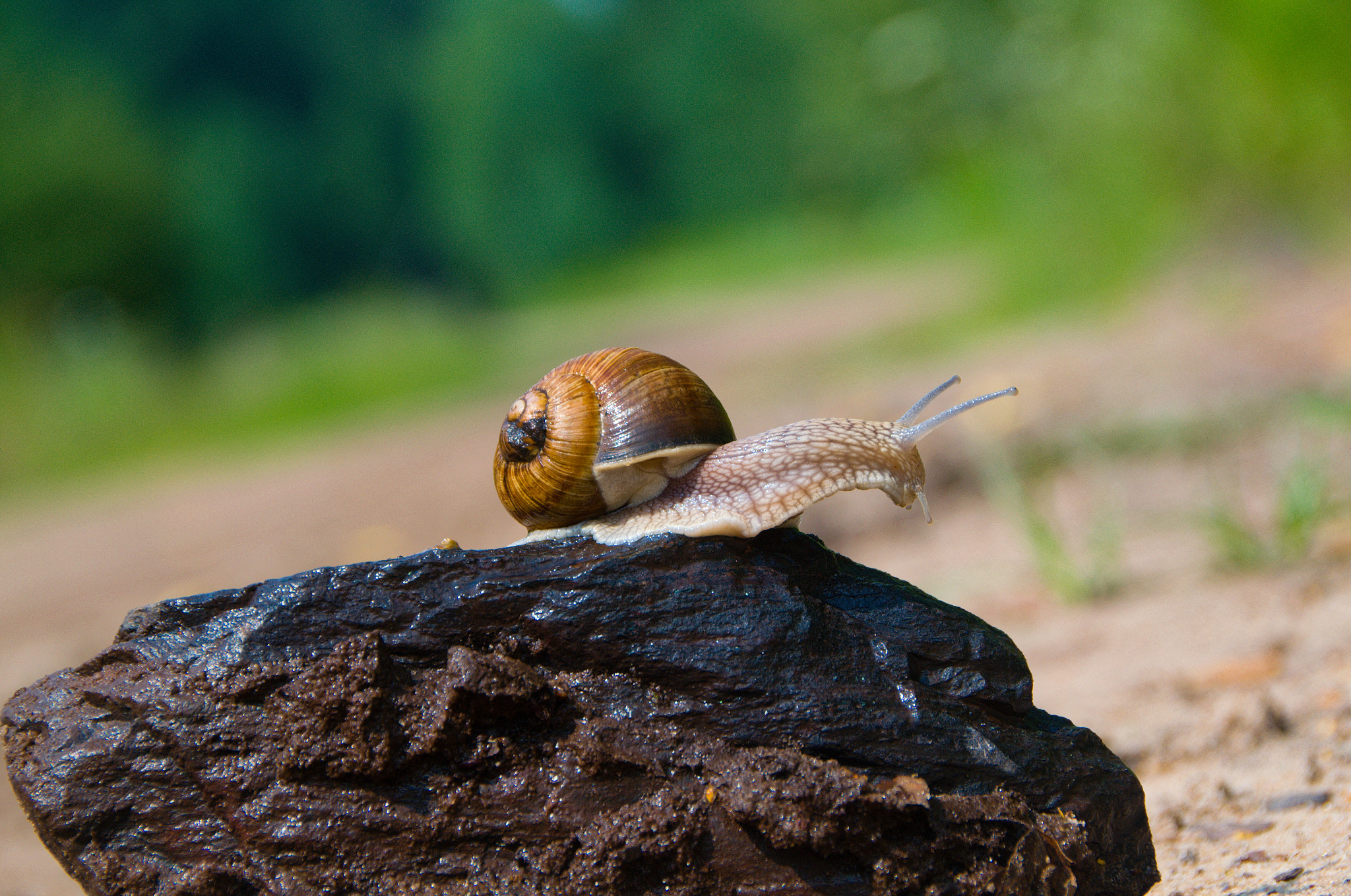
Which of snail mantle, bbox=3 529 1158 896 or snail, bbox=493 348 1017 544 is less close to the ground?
snail, bbox=493 348 1017 544

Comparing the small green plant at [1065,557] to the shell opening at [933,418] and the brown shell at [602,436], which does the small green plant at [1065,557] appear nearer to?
the shell opening at [933,418]

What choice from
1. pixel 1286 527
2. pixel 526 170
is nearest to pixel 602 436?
pixel 1286 527

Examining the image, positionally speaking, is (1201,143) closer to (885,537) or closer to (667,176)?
(885,537)

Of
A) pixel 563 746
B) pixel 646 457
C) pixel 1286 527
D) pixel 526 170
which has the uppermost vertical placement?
pixel 526 170

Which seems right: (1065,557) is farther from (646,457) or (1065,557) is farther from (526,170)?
(526,170)

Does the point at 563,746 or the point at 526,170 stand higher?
the point at 526,170

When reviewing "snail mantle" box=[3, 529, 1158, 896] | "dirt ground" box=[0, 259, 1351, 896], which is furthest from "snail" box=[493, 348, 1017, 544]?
"dirt ground" box=[0, 259, 1351, 896]

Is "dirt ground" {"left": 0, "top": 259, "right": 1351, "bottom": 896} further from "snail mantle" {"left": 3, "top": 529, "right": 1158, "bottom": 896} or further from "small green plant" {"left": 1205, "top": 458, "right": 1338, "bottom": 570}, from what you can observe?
"snail mantle" {"left": 3, "top": 529, "right": 1158, "bottom": 896}
